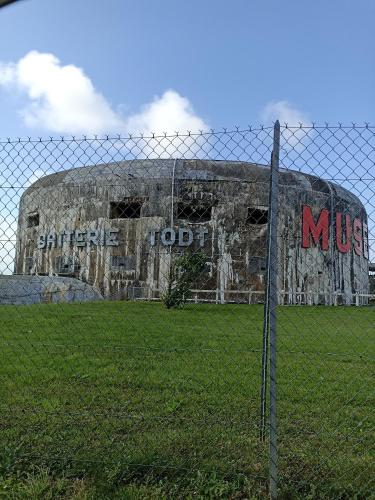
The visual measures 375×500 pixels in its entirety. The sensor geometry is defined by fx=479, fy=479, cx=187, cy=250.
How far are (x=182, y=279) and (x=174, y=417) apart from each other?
972 cm

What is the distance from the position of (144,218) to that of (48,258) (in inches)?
194

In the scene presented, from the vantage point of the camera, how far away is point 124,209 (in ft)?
Result: 68.8

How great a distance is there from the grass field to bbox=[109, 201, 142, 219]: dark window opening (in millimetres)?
12137

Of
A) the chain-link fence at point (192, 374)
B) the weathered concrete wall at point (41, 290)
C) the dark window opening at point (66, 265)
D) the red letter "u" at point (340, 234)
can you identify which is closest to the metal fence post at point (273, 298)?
the chain-link fence at point (192, 374)

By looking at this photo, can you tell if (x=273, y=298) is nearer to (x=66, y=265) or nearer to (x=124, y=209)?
(x=124, y=209)

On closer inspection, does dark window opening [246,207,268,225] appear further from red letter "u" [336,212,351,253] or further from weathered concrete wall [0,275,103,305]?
weathered concrete wall [0,275,103,305]

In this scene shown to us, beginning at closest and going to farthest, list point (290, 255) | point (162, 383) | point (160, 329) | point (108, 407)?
1. point (108, 407)
2. point (162, 383)
3. point (160, 329)
4. point (290, 255)

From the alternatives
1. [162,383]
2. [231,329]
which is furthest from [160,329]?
[162,383]

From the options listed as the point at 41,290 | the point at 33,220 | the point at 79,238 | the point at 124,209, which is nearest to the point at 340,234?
the point at 124,209

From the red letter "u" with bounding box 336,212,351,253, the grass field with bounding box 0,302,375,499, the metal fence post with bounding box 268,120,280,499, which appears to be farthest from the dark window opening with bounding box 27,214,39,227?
the metal fence post with bounding box 268,120,280,499

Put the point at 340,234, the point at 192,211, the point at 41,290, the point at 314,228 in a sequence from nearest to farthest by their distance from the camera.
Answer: the point at 41,290 → the point at 192,211 → the point at 314,228 → the point at 340,234

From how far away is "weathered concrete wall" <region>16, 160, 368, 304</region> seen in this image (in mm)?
19359

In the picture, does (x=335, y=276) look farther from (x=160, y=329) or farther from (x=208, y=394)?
(x=208, y=394)

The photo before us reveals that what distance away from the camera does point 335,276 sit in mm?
21312
